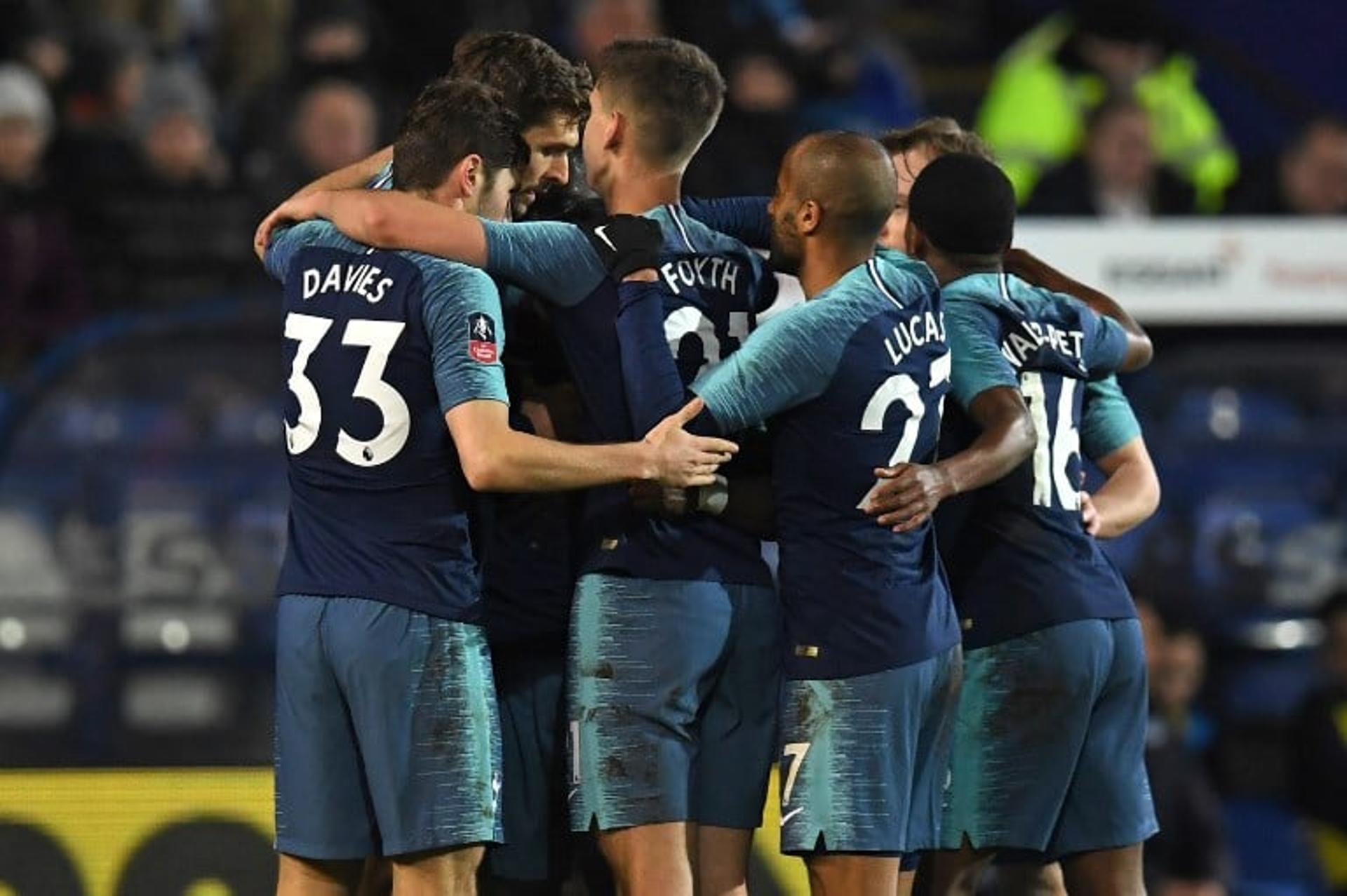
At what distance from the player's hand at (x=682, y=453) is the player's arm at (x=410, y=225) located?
1.66 ft

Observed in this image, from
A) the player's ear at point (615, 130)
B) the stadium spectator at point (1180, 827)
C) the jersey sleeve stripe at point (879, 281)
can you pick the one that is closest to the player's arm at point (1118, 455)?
the jersey sleeve stripe at point (879, 281)

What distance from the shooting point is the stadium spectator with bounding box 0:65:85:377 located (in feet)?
29.9

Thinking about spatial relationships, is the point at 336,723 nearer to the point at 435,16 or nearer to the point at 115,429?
the point at 115,429

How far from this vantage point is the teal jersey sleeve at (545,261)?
4.98m

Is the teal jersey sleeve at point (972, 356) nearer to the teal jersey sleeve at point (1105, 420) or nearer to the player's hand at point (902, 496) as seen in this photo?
the player's hand at point (902, 496)

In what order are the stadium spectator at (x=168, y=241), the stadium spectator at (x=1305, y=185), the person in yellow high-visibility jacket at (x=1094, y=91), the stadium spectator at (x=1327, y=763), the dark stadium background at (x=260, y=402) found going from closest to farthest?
the dark stadium background at (x=260, y=402), the stadium spectator at (x=1327, y=763), the stadium spectator at (x=168, y=241), the stadium spectator at (x=1305, y=185), the person in yellow high-visibility jacket at (x=1094, y=91)

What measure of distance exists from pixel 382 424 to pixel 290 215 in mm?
580

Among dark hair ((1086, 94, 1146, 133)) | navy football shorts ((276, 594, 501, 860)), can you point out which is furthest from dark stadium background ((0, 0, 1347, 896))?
navy football shorts ((276, 594, 501, 860))

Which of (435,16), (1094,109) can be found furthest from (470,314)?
(1094,109)

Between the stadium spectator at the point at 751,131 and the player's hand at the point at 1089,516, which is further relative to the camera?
the stadium spectator at the point at 751,131

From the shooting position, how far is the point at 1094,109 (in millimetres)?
11195

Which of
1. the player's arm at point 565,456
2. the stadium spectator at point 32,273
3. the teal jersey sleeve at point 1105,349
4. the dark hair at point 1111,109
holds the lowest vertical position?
the player's arm at point 565,456

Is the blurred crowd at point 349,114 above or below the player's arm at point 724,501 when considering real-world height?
above

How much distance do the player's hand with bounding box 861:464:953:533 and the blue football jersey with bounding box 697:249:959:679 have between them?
0.02 m
